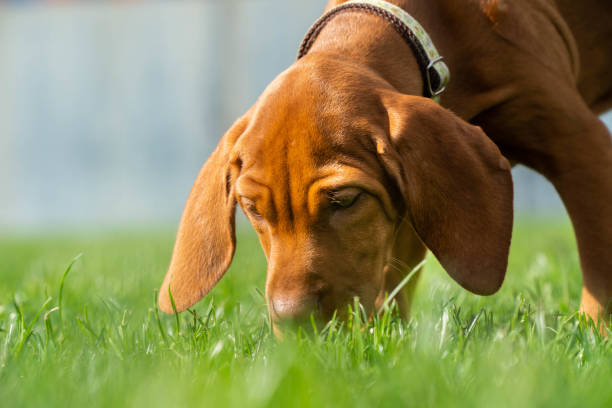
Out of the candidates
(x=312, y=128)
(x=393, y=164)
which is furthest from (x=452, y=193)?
(x=312, y=128)

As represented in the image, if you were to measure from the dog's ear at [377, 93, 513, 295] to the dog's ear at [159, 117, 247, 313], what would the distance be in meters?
0.54

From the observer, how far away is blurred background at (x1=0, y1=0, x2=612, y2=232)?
36.7 feet

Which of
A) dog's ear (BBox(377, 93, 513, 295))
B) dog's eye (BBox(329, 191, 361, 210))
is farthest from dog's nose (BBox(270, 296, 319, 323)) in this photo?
dog's ear (BBox(377, 93, 513, 295))

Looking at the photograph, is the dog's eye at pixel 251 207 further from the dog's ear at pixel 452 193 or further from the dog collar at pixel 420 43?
the dog collar at pixel 420 43

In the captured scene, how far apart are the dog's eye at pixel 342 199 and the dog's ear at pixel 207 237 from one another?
38 cm

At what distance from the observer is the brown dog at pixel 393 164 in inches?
80.7

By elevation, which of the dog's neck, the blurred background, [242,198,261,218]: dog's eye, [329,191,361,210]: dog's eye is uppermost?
the dog's neck

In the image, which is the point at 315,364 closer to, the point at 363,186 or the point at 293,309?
the point at 293,309

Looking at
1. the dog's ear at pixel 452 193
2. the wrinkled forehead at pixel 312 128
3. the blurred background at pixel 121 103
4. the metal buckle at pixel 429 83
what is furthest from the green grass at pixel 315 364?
the blurred background at pixel 121 103

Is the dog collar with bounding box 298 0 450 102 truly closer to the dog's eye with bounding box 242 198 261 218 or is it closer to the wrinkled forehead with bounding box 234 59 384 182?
the wrinkled forehead with bounding box 234 59 384 182

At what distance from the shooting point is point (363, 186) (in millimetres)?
2057

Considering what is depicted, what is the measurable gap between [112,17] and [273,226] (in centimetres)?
1067

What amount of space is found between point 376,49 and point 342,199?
2.15ft

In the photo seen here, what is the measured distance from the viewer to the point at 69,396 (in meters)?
1.34
